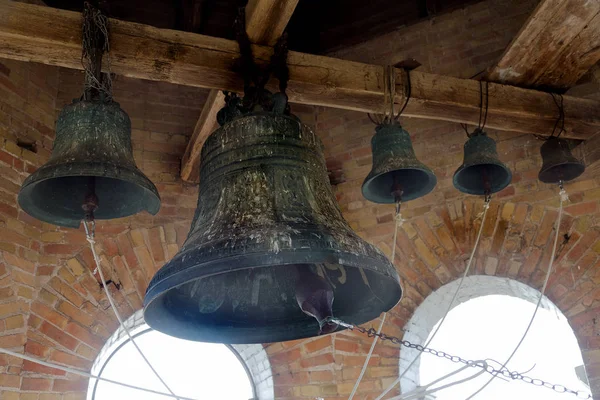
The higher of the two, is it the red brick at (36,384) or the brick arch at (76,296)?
the brick arch at (76,296)

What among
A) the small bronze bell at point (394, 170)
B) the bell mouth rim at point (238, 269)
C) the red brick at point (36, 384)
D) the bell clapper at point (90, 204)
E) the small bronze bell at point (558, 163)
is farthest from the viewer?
the small bronze bell at point (558, 163)

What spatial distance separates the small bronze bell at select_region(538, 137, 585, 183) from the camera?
306 cm

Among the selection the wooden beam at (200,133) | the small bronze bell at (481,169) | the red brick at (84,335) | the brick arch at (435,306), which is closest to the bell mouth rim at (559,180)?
the small bronze bell at (481,169)

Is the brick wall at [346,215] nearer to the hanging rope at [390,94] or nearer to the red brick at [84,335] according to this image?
the red brick at [84,335]

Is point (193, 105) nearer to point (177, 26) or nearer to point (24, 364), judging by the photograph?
point (177, 26)

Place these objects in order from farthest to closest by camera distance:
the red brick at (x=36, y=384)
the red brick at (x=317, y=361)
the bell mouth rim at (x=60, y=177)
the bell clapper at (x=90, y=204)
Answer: the red brick at (x=317, y=361)
the red brick at (x=36, y=384)
the bell clapper at (x=90, y=204)
the bell mouth rim at (x=60, y=177)

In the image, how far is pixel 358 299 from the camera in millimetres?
2076

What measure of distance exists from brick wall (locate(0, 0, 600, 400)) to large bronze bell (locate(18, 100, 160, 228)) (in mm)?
866

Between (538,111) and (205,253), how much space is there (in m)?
2.03

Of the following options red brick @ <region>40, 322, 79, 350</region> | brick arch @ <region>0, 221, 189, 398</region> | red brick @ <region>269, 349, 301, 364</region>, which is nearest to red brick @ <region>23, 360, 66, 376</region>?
brick arch @ <region>0, 221, 189, 398</region>

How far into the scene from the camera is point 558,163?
305 cm

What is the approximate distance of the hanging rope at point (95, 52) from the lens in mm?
2199

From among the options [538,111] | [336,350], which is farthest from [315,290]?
[538,111]

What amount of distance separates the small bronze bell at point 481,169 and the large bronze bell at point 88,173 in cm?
144
